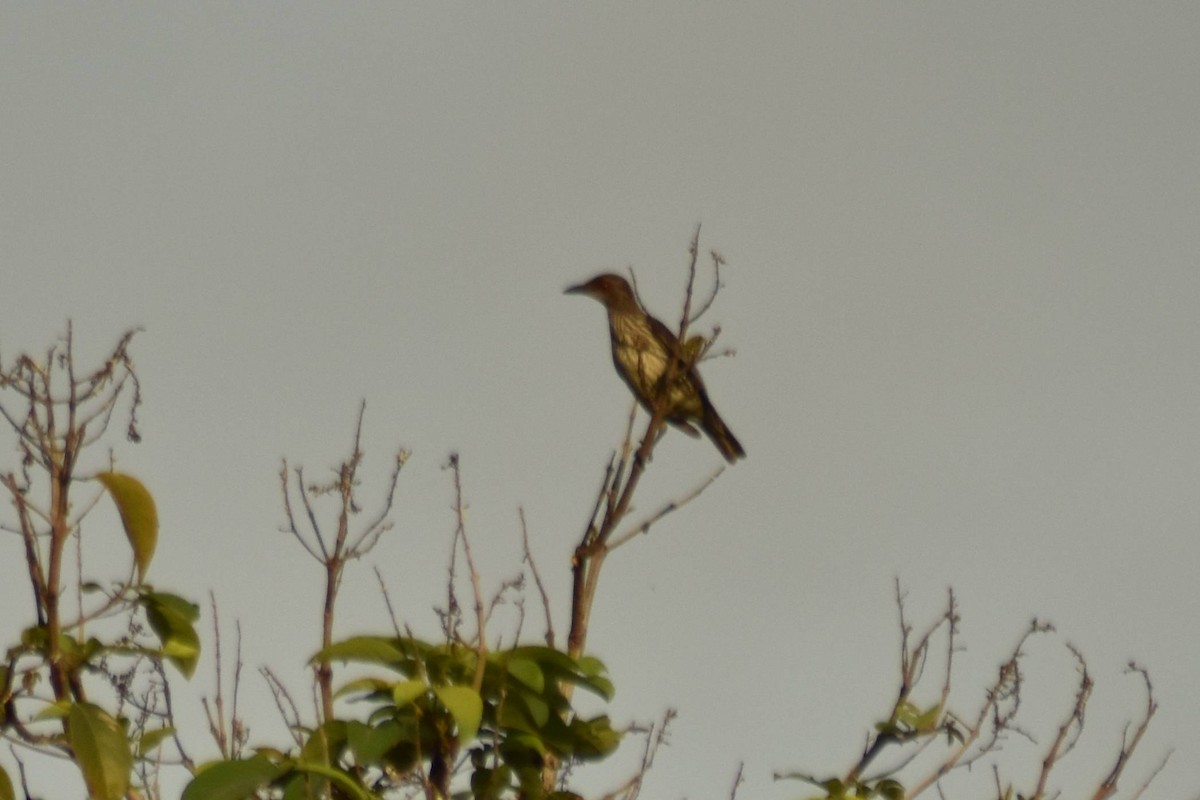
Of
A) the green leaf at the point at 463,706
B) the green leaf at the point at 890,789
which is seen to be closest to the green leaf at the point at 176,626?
the green leaf at the point at 463,706

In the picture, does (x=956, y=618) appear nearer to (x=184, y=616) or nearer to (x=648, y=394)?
(x=184, y=616)

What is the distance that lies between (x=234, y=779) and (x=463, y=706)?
364 millimetres

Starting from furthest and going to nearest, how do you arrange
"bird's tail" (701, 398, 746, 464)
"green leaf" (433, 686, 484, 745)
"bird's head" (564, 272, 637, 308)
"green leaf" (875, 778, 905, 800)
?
"bird's head" (564, 272, 637, 308) < "bird's tail" (701, 398, 746, 464) < "green leaf" (875, 778, 905, 800) < "green leaf" (433, 686, 484, 745)

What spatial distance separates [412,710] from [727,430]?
5.52 m

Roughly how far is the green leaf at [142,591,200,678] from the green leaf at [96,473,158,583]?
0.05 metres

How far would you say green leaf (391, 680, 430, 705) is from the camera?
212 cm

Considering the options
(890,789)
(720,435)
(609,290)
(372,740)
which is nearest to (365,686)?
(372,740)

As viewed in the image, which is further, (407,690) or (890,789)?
(890,789)

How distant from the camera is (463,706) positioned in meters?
2.05

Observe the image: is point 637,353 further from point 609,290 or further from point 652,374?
Answer: point 609,290

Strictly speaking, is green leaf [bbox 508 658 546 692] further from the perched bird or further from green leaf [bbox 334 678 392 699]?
the perched bird

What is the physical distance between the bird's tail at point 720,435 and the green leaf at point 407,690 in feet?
17.9

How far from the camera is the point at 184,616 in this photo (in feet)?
7.97

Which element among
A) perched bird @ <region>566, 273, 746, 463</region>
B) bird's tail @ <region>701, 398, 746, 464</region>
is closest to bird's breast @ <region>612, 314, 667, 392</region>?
perched bird @ <region>566, 273, 746, 463</region>
